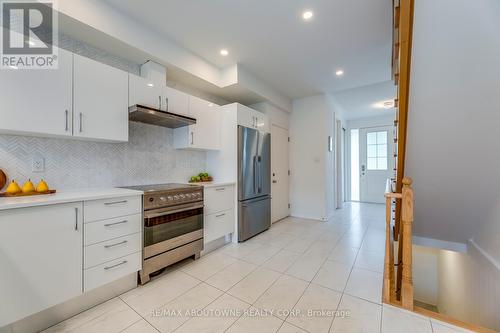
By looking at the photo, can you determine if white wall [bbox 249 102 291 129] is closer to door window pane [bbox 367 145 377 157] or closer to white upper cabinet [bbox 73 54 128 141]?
white upper cabinet [bbox 73 54 128 141]

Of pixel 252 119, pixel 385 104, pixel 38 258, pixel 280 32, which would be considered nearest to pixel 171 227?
pixel 38 258

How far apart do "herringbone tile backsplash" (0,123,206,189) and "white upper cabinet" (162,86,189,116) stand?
1.31 ft

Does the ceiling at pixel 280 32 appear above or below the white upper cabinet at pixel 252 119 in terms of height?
above


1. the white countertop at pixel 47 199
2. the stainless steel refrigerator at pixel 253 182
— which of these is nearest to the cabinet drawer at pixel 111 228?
the white countertop at pixel 47 199

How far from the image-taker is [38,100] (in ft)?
5.23

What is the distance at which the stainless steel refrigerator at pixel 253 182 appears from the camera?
10.5 ft

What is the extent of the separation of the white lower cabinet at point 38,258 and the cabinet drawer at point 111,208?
0.06m

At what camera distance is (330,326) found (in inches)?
58.6

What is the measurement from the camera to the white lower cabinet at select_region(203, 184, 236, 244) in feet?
8.96

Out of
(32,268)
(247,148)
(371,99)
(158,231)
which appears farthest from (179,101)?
(371,99)

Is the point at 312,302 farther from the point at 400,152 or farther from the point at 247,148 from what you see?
the point at 247,148

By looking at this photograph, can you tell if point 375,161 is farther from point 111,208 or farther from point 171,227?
point 111,208

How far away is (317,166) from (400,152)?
2.43 m

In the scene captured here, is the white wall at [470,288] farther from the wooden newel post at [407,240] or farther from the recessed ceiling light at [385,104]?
the recessed ceiling light at [385,104]
